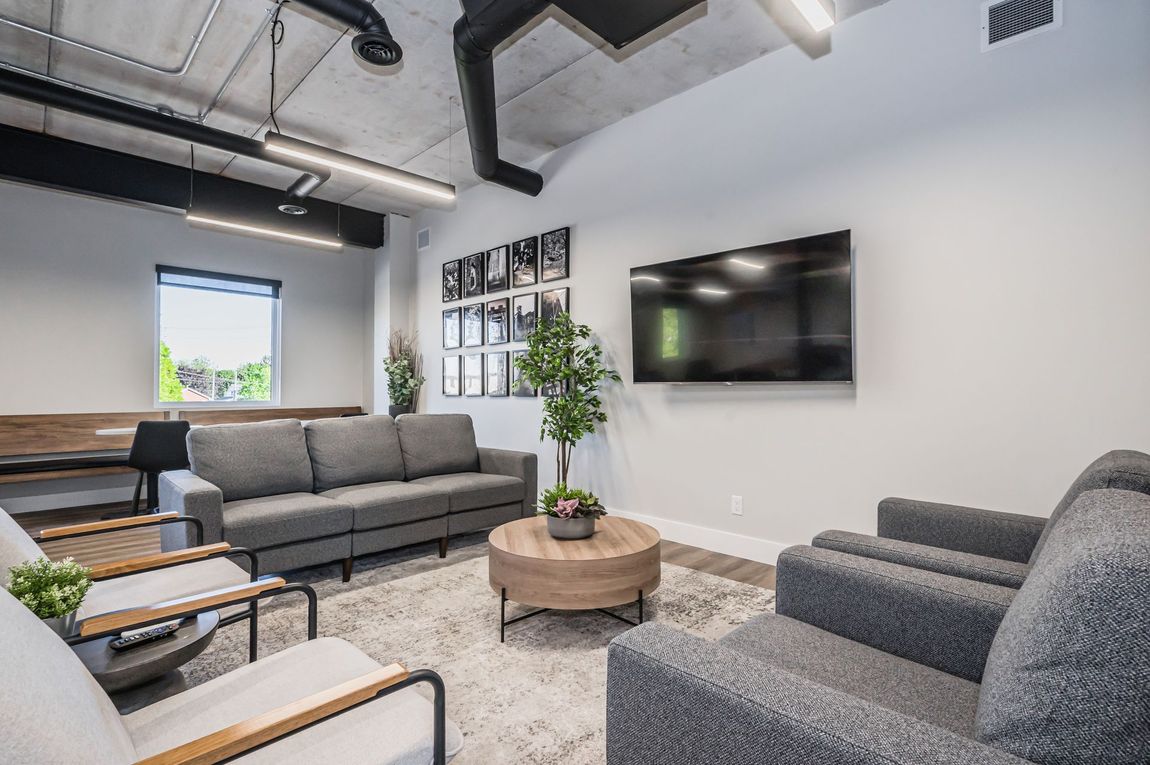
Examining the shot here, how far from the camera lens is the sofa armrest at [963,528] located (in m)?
2.07

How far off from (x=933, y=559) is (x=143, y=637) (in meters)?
2.37

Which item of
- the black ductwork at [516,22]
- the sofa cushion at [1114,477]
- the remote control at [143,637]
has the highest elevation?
the black ductwork at [516,22]

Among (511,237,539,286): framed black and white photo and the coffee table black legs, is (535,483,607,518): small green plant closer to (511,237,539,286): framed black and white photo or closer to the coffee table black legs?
the coffee table black legs

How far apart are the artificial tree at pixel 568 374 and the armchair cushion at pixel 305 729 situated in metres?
3.07

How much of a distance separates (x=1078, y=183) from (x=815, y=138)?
4.44 ft

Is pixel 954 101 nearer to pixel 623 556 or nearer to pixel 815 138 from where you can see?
pixel 815 138

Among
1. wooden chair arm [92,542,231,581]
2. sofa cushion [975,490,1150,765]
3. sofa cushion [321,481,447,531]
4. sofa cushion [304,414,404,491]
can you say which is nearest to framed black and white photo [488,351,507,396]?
sofa cushion [304,414,404,491]

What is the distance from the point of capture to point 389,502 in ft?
11.7

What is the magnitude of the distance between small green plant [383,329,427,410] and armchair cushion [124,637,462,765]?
5.38 metres

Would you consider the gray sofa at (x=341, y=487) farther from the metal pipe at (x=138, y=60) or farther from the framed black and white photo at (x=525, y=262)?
the metal pipe at (x=138, y=60)

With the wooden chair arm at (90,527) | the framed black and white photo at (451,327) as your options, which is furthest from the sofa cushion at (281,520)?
the framed black and white photo at (451,327)

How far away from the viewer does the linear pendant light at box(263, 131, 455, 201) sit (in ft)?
12.0

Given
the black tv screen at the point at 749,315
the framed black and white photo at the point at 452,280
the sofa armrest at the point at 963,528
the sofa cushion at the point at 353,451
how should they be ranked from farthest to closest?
the framed black and white photo at the point at 452,280 → the sofa cushion at the point at 353,451 → the black tv screen at the point at 749,315 → the sofa armrest at the point at 963,528

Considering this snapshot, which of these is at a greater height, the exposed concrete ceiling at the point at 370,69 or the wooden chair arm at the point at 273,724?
the exposed concrete ceiling at the point at 370,69
